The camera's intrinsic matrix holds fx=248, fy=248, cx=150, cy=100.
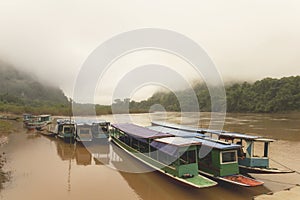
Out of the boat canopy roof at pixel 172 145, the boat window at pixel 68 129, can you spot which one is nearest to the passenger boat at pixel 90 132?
the boat window at pixel 68 129

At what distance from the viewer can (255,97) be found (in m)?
56.6

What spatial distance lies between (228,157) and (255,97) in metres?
52.1

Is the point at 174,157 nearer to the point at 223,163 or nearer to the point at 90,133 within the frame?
the point at 223,163

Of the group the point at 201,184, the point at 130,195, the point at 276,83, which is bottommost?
the point at 130,195

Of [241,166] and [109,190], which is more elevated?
[241,166]

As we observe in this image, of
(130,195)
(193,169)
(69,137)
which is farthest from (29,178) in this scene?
(69,137)

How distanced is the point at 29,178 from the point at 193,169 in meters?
6.69

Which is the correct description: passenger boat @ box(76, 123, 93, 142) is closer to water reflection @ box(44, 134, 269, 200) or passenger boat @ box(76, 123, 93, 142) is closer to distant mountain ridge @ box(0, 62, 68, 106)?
water reflection @ box(44, 134, 269, 200)

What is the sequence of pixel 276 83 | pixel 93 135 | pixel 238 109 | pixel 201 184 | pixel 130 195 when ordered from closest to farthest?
pixel 201 184
pixel 130 195
pixel 93 135
pixel 276 83
pixel 238 109

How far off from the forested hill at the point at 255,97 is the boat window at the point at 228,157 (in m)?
35.4

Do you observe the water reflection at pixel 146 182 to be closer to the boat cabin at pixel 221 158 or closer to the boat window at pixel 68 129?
the boat cabin at pixel 221 158

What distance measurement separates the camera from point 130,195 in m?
8.95

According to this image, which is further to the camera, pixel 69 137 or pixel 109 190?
pixel 69 137

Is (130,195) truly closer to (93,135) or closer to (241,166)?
(241,166)
